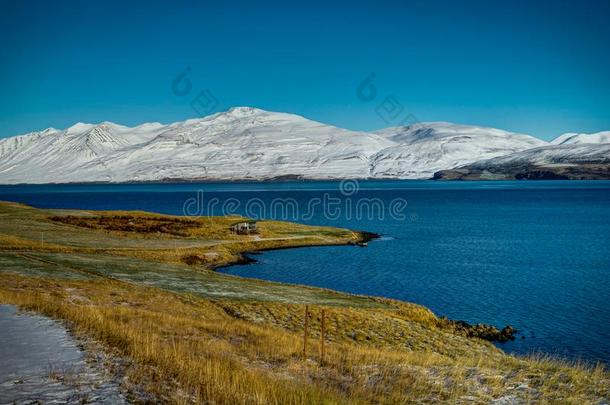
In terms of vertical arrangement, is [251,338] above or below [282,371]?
below

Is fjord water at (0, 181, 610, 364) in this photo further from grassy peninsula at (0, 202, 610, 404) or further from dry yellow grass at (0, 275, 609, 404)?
dry yellow grass at (0, 275, 609, 404)

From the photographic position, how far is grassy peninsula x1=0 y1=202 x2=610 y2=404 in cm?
1324

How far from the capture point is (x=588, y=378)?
16625 mm

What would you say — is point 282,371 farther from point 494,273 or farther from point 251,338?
point 494,273

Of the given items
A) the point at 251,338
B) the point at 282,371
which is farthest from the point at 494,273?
the point at 282,371

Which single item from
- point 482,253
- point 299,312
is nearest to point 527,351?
point 299,312

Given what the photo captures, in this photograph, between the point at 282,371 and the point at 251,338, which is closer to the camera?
the point at 282,371

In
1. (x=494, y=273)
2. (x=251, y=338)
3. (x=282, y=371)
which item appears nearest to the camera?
(x=282, y=371)

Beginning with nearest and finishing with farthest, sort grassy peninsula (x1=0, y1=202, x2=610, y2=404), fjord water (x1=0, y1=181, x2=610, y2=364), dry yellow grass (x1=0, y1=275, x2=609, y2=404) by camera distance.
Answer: dry yellow grass (x1=0, y1=275, x2=609, y2=404), grassy peninsula (x1=0, y1=202, x2=610, y2=404), fjord water (x1=0, y1=181, x2=610, y2=364)

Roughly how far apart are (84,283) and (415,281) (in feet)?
115

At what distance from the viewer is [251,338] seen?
854 inches

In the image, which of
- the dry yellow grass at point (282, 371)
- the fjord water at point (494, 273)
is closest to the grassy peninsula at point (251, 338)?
the dry yellow grass at point (282, 371)

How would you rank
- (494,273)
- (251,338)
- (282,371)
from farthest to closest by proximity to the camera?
1. (494,273)
2. (251,338)
3. (282,371)

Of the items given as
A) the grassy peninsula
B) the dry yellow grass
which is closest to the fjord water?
the grassy peninsula
